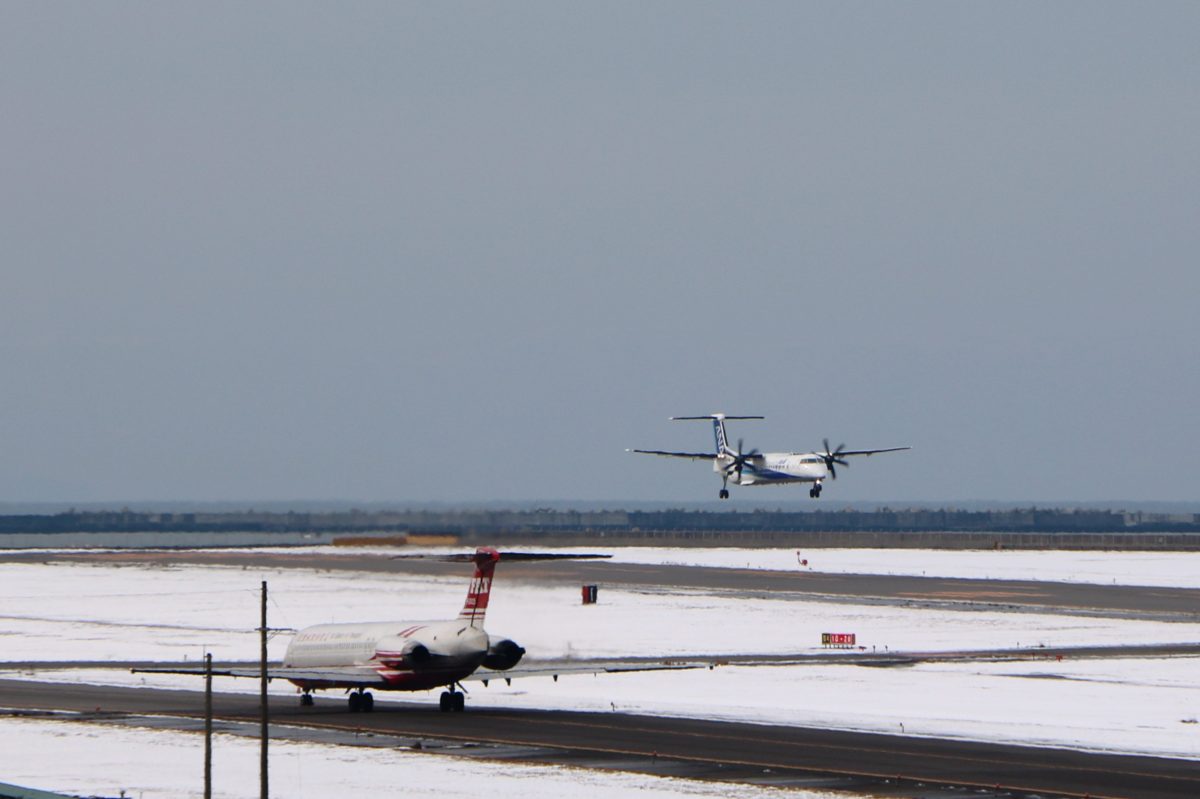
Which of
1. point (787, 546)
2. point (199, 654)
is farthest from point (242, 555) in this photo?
point (199, 654)

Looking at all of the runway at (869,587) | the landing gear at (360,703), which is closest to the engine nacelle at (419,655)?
the landing gear at (360,703)

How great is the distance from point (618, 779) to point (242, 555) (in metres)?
122

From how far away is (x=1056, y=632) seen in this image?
87.6 m

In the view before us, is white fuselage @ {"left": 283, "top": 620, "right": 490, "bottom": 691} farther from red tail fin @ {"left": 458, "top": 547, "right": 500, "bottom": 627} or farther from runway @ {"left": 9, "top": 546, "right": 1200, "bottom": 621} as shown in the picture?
runway @ {"left": 9, "top": 546, "right": 1200, "bottom": 621}

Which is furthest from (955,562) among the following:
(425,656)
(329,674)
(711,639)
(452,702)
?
(425,656)

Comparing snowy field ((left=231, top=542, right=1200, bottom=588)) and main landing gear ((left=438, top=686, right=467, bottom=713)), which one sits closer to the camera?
main landing gear ((left=438, top=686, right=467, bottom=713))

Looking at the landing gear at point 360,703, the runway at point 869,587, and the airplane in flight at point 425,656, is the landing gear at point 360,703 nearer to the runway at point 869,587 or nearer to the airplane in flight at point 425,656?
the airplane in flight at point 425,656

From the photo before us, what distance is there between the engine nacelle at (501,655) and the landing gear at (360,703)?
5.48 metres

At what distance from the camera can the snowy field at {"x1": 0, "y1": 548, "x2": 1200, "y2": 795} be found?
57.2 metres

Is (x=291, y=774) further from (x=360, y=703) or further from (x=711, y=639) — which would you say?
(x=711, y=639)

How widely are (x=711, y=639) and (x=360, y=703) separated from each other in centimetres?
2890

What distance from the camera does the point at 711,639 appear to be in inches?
3393

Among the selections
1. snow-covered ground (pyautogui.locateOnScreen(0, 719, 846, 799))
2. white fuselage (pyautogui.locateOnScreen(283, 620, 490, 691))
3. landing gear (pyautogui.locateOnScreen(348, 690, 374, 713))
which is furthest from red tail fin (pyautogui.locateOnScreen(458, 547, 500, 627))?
snow-covered ground (pyautogui.locateOnScreen(0, 719, 846, 799))

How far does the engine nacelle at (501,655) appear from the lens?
56.1 metres
